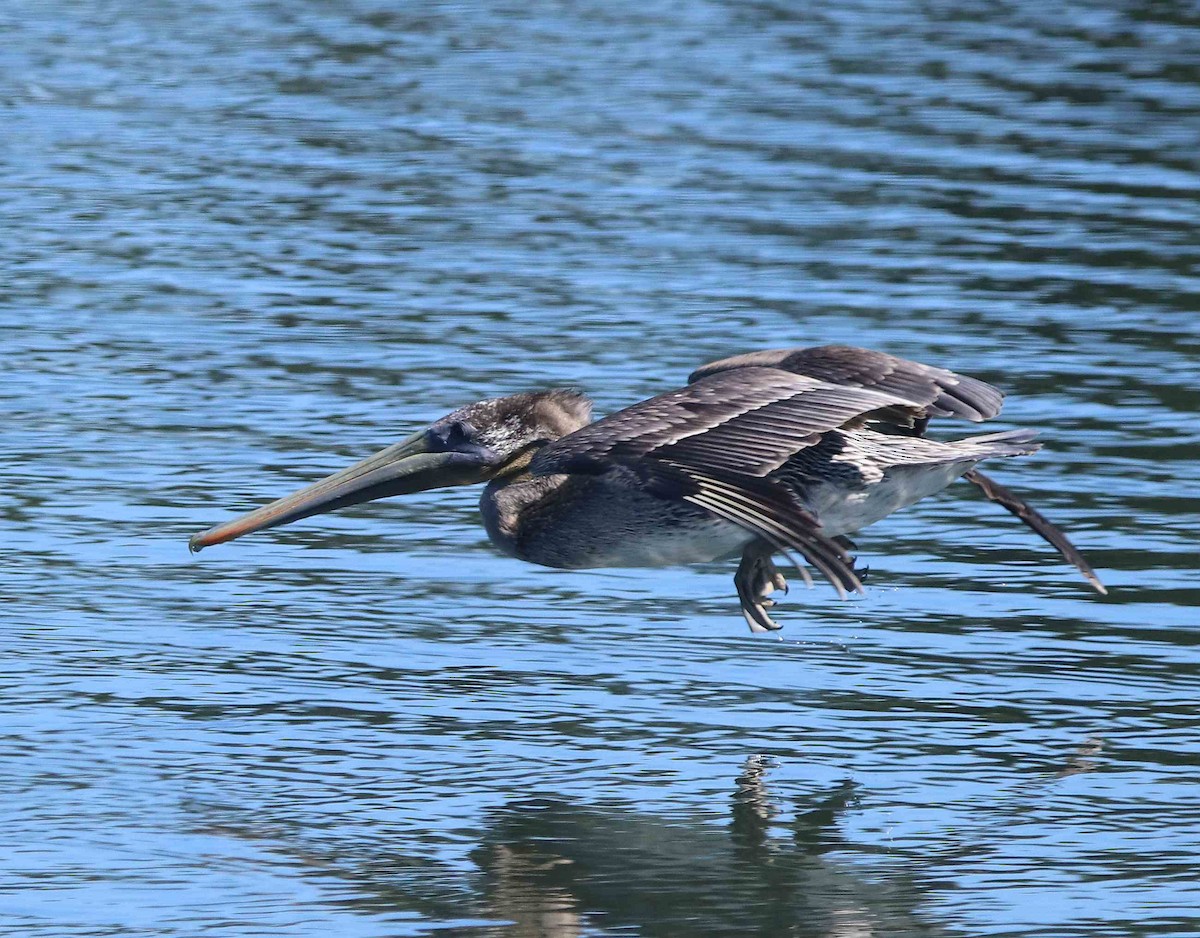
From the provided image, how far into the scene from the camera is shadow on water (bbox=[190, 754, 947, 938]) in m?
5.23

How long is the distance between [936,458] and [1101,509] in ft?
6.55

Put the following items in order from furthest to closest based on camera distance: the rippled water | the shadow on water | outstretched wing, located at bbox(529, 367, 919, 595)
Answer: outstretched wing, located at bbox(529, 367, 919, 595)
the rippled water
the shadow on water

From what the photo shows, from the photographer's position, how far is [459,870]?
218 inches

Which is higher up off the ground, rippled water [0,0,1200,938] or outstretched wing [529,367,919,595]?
outstretched wing [529,367,919,595]

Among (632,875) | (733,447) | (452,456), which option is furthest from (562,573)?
(632,875)

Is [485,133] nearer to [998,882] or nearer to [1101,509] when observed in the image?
[1101,509]

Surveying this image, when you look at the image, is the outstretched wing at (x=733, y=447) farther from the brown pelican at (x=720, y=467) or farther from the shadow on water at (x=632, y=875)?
the shadow on water at (x=632, y=875)

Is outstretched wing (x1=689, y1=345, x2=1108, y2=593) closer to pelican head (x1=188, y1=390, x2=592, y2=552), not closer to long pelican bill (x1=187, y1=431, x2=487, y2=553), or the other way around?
pelican head (x1=188, y1=390, x2=592, y2=552)

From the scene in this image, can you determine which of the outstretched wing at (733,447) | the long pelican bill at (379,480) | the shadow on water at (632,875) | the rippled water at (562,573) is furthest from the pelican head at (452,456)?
Result: the shadow on water at (632,875)

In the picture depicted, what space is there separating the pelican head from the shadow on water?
1.49m

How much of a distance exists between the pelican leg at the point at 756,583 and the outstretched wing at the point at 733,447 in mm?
350

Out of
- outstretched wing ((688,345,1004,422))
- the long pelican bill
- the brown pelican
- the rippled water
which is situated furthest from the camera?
the long pelican bill

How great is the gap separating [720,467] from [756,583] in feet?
2.85

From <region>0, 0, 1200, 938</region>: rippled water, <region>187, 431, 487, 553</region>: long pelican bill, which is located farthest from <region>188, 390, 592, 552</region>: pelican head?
<region>0, 0, 1200, 938</region>: rippled water
